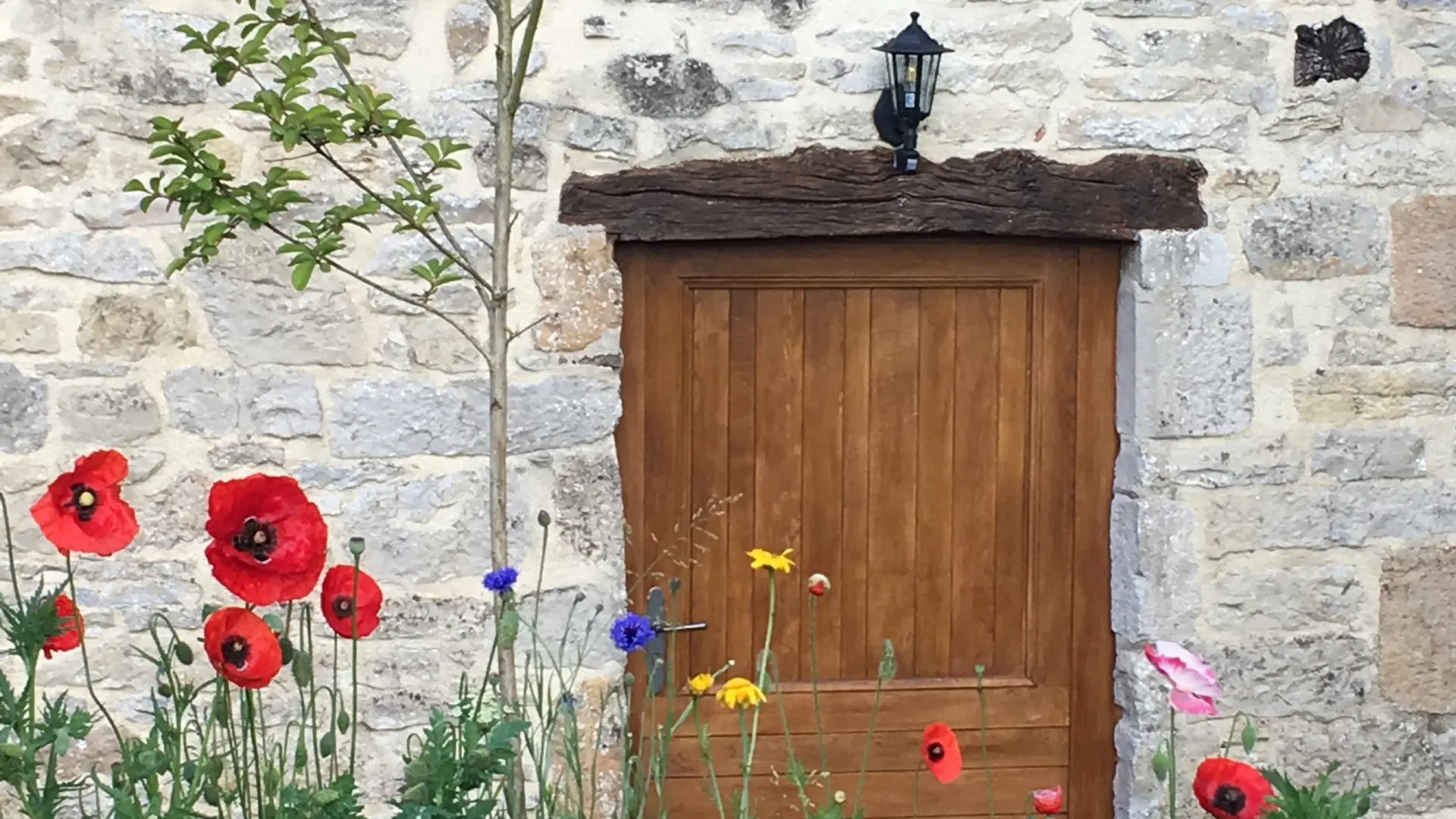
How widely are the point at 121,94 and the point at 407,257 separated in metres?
0.71

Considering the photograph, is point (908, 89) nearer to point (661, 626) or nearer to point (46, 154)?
point (661, 626)

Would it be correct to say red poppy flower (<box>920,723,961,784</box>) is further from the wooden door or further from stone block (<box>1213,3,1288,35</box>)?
stone block (<box>1213,3,1288,35</box>)

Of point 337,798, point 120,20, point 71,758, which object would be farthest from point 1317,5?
point 71,758

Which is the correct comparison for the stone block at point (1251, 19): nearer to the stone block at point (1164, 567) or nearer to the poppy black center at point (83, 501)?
the stone block at point (1164, 567)

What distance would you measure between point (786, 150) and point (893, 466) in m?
0.84

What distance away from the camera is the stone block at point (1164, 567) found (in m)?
3.69

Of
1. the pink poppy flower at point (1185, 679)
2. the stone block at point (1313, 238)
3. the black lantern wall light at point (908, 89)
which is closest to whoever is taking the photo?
the pink poppy flower at point (1185, 679)

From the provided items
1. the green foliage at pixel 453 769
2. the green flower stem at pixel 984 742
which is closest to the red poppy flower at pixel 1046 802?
the green flower stem at pixel 984 742

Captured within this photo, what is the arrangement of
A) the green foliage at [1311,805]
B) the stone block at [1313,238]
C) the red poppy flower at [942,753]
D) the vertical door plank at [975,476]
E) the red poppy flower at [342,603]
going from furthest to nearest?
the vertical door plank at [975,476] < the stone block at [1313,238] < the red poppy flower at [942,753] < the red poppy flower at [342,603] < the green foliage at [1311,805]

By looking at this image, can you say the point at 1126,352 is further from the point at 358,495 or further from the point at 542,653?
the point at 358,495

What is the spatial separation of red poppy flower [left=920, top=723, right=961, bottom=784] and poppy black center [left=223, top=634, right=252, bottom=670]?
0.97m

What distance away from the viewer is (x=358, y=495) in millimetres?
3438

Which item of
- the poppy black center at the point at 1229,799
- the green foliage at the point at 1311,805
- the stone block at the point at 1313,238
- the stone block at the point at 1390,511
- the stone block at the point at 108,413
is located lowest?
the poppy black center at the point at 1229,799

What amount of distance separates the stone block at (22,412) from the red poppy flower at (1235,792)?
2.62 metres
